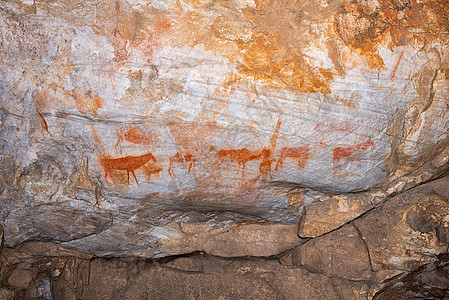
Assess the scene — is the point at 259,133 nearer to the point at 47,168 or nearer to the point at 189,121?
the point at 189,121

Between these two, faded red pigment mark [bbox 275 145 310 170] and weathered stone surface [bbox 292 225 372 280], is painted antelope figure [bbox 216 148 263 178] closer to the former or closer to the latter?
faded red pigment mark [bbox 275 145 310 170]

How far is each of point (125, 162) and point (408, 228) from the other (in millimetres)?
1640

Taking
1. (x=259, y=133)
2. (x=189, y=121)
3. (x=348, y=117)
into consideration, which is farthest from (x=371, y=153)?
(x=189, y=121)

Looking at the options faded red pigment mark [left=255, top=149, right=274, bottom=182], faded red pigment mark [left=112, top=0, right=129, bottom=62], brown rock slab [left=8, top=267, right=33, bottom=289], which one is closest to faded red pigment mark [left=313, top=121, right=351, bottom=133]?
faded red pigment mark [left=255, top=149, right=274, bottom=182]

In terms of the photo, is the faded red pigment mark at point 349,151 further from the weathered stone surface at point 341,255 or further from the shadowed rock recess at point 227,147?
the weathered stone surface at point 341,255

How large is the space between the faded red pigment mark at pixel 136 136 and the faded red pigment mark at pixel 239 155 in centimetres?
36

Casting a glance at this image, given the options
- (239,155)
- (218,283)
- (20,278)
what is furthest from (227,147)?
(20,278)

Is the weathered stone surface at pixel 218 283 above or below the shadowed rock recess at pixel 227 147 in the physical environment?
below

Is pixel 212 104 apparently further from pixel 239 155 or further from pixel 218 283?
pixel 218 283

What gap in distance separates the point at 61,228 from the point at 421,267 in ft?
6.94

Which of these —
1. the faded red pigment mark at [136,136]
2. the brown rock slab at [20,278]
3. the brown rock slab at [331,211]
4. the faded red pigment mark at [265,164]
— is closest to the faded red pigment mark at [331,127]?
the faded red pigment mark at [265,164]

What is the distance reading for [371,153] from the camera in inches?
79.2

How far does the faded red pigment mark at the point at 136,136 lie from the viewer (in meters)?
1.89

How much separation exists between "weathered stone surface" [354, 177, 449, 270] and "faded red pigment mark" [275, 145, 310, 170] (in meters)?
0.57
